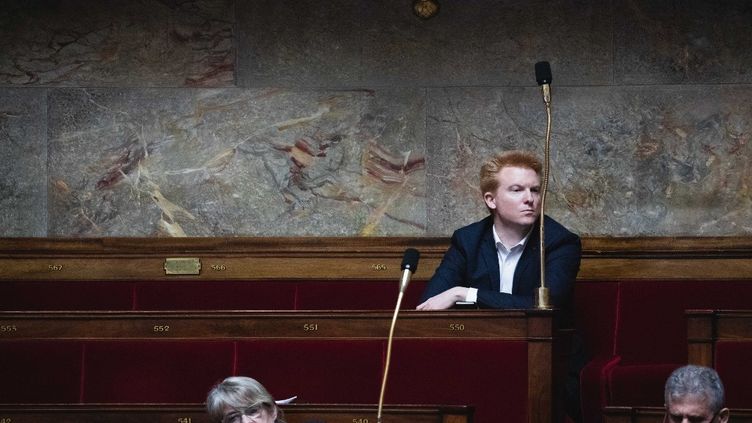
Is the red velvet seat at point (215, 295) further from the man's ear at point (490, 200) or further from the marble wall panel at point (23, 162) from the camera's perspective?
the man's ear at point (490, 200)

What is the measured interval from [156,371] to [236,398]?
2.52ft

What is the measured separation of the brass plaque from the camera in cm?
622

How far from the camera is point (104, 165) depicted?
20.9ft

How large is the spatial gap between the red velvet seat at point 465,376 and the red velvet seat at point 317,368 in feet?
0.23

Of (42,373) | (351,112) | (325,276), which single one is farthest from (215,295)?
(42,373)

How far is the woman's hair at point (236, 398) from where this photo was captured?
12.6ft

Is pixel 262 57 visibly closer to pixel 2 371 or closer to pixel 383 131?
pixel 383 131

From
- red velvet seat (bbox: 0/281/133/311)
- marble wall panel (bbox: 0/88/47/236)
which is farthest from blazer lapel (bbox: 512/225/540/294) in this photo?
marble wall panel (bbox: 0/88/47/236)

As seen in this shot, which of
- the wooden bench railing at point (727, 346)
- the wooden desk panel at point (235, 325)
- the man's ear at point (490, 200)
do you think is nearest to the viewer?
the wooden bench railing at point (727, 346)

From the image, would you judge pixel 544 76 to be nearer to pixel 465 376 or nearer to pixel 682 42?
pixel 465 376

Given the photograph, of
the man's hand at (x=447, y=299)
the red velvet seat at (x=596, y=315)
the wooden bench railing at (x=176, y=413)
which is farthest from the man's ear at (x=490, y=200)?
the wooden bench railing at (x=176, y=413)

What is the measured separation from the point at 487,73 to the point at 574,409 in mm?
2000

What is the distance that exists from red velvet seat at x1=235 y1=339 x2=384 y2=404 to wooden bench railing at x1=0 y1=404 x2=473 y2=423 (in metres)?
0.31

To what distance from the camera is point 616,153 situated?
6230mm
